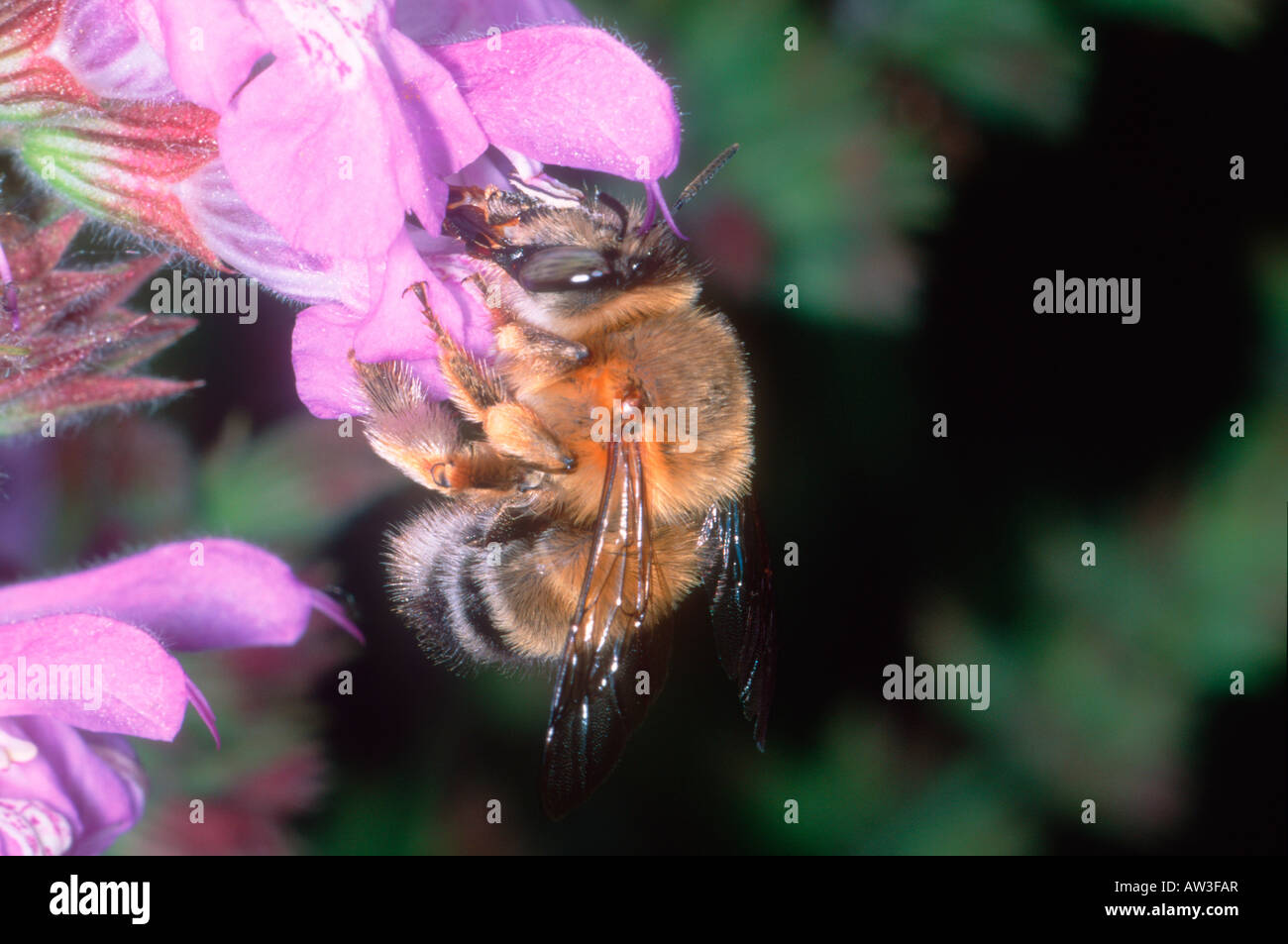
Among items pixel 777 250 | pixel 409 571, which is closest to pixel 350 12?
pixel 409 571

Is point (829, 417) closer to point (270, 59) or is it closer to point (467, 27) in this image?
point (467, 27)

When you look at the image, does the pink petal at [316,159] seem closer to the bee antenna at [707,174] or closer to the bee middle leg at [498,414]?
the bee middle leg at [498,414]

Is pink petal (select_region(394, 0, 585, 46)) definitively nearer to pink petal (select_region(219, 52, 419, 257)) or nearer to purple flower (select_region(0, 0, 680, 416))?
purple flower (select_region(0, 0, 680, 416))

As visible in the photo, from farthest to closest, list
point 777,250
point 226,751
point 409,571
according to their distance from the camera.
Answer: point 777,250, point 226,751, point 409,571

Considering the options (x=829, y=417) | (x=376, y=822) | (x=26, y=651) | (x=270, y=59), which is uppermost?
(x=270, y=59)

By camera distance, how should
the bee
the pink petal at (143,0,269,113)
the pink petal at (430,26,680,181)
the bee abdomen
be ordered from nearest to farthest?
1. the pink petal at (143,0,269,113)
2. the pink petal at (430,26,680,181)
3. the bee
4. the bee abdomen

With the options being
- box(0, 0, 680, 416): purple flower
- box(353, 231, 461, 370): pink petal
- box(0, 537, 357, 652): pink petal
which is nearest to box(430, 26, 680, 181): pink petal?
box(0, 0, 680, 416): purple flower

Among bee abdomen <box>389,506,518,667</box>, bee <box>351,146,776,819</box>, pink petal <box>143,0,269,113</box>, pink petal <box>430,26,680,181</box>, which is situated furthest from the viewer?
bee abdomen <box>389,506,518,667</box>
